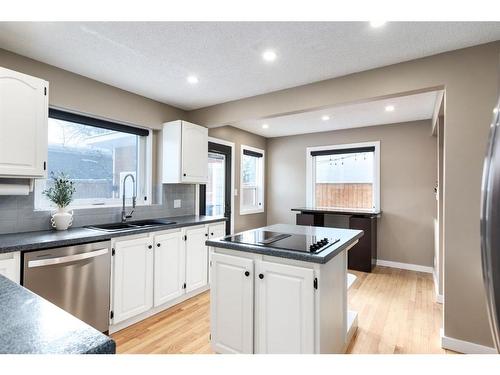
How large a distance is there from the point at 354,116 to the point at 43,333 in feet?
13.9

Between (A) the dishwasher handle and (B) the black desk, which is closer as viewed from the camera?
(A) the dishwasher handle

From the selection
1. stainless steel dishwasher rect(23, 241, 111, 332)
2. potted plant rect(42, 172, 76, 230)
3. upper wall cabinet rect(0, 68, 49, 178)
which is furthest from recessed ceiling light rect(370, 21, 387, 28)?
potted plant rect(42, 172, 76, 230)

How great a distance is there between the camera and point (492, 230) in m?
0.51

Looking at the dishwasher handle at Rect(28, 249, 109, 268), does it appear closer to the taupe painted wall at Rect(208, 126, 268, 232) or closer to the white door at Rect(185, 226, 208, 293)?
the white door at Rect(185, 226, 208, 293)

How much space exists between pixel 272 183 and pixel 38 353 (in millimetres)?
5379

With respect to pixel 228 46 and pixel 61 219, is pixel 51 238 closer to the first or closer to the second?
pixel 61 219

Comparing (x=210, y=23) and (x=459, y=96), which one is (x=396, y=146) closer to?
(x=459, y=96)

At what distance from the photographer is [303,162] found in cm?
544

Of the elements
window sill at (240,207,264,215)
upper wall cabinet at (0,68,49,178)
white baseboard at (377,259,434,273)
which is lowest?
white baseboard at (377,259,434,273)

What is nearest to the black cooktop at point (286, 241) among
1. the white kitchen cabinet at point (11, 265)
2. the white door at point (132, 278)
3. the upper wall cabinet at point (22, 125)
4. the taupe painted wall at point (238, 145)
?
the white door at point (132, 278)

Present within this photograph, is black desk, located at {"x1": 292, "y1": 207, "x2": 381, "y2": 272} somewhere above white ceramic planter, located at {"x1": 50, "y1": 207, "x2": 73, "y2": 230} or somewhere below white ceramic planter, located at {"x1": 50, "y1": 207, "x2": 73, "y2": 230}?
below

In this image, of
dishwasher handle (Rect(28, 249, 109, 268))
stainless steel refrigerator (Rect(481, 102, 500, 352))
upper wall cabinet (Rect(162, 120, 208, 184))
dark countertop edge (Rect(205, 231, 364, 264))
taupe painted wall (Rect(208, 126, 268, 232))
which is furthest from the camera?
taupe painted wall (Rect(208, 126, 268, 232))

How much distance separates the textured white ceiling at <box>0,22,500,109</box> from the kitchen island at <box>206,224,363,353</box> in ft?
4.94

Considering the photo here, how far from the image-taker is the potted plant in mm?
2402
